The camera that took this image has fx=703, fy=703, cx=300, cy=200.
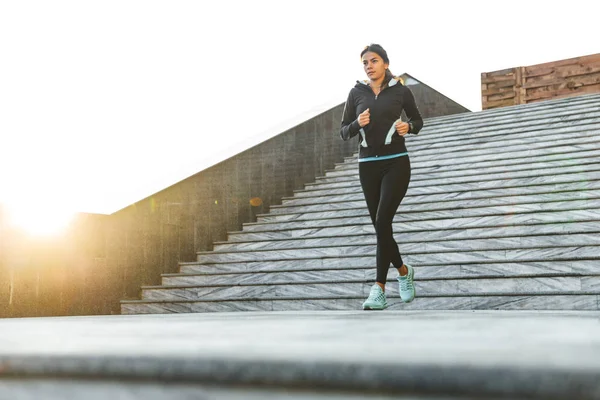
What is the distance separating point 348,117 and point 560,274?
190 centimetres

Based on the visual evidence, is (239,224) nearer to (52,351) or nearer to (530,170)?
(530,170)

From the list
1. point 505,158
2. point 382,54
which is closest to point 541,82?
point 505,158

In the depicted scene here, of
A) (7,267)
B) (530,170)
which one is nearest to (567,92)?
(530,170)

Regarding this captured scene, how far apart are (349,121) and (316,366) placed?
3.51 metres

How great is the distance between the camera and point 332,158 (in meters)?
10.3

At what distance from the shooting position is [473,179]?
7.73 metres

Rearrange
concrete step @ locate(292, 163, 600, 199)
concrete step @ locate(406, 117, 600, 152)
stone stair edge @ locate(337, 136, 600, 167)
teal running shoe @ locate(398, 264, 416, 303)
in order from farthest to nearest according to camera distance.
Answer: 1. concrete step @ locate(406, 117, 600, 152)
2. stone stair edge @ locate(337, 136, 600, 167)
3. concrete step @ locate(292, 163, 600, 199)
4. teal running shoe @ locate(398, 264, 416, 303)

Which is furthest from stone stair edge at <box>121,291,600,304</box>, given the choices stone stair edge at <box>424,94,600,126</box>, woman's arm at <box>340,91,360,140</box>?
stone stair edge at <box>424,94,600,126</box>

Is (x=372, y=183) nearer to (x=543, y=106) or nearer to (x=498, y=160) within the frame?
(x=498, y=160)

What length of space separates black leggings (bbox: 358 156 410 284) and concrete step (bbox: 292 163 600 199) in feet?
11.2

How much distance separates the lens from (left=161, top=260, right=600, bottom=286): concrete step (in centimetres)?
520

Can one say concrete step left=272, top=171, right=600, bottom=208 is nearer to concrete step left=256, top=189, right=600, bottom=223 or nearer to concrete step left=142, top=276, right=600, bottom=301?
concrete step left=256, top=189, right=600, bottom=223

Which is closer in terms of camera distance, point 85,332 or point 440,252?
point 85,332

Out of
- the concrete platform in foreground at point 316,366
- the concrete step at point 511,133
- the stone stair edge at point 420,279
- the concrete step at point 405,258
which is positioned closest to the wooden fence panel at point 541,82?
the concrete step at point 511,133
